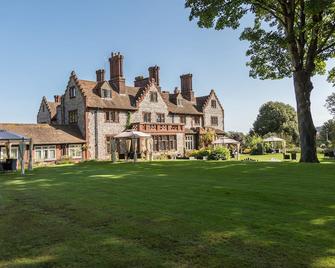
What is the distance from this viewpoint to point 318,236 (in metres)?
6.17

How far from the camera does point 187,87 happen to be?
187 ft

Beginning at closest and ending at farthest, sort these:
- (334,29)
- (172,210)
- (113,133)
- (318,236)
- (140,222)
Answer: (318,236) < (140,222) < (172,210) < (334,29) < (113,133)

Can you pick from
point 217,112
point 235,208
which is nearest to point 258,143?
point 217,112

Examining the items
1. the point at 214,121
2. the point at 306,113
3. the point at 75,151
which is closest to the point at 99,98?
the point at 75,151

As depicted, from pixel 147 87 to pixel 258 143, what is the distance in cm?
2013

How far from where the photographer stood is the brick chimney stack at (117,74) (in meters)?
44.3

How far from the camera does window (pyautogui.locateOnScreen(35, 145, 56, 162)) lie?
1420 inches

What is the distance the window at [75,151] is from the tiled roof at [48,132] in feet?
2.40

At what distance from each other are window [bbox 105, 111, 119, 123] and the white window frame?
16.0 feet

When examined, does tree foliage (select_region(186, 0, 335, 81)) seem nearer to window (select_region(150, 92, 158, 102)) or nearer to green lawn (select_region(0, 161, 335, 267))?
green lawn (select_region(0, 161, 335, 267))

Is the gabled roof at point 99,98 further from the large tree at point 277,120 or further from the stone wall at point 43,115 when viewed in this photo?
the large tree at point 277,120

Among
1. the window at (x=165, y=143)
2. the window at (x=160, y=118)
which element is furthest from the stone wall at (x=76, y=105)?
the window at (x=160, y=118)

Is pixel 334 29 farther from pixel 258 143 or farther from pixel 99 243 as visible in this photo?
pixel 258 143

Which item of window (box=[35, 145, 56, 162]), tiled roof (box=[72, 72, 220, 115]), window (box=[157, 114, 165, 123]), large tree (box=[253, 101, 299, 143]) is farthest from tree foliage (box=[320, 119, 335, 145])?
window (box=[35, 145, 56, 162])
